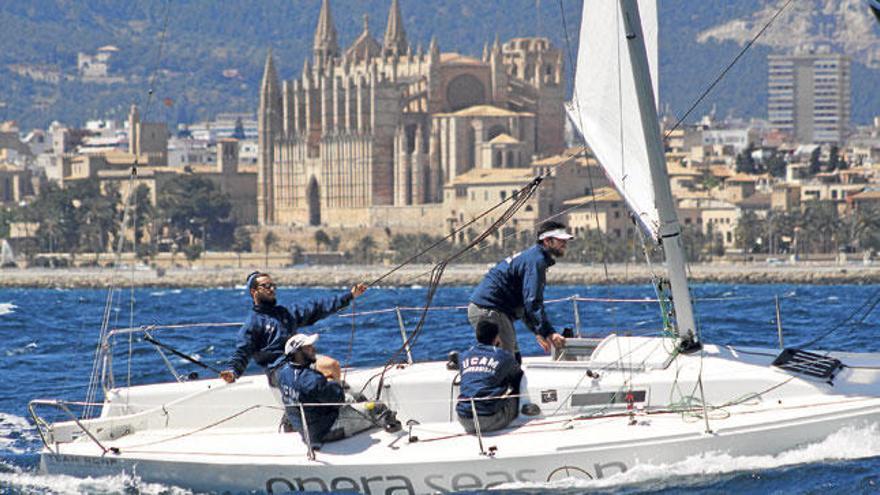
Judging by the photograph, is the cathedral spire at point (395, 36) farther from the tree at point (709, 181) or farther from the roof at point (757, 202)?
the roof at point (757, 202)

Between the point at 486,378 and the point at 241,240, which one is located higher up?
the point at 486,378

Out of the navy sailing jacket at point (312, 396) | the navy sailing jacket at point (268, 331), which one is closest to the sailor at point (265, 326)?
the navy sailing jacket at point (268, 331)

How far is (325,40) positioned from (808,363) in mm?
147318

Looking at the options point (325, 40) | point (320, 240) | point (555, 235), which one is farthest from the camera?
point (325, 40)

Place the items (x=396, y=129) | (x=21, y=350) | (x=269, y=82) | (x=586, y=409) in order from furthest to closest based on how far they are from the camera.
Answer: (x=269, y=82)
(x=396, y=129)
(x=21, y=350)
(x=586, y=409)

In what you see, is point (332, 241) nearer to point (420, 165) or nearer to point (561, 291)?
point (420, 165)

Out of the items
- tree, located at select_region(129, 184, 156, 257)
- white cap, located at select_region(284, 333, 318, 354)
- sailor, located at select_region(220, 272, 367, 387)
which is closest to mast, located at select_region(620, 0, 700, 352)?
sailor, located at select_region(220, 272, 367, 387)

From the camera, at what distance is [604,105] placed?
14859 mm

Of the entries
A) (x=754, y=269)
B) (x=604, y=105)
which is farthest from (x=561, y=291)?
(x=604, y=105)

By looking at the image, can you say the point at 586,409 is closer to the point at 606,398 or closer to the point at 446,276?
the point at 606,398

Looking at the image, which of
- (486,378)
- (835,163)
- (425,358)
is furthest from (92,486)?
(835,163)

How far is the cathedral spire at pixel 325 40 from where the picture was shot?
522ft

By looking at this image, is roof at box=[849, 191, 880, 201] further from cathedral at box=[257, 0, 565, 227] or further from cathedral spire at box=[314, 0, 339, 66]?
cathedral spire at box=[314, 0, 339, 66]

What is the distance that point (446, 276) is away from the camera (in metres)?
97.1
